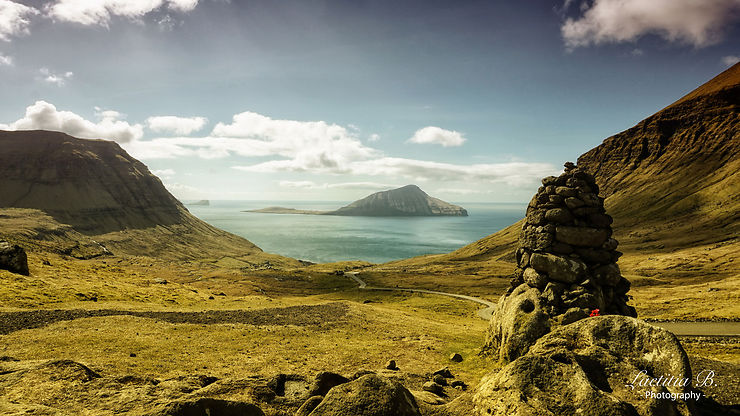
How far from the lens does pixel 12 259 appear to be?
50875 millimetres

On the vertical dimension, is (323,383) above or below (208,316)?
above

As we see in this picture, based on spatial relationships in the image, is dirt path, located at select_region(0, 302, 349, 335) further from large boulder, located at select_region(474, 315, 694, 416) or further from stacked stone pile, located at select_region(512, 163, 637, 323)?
large boulder, located at select_region(474, 315, 694, 416)

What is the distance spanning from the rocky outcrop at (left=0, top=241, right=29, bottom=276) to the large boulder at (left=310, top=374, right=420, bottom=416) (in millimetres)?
69955

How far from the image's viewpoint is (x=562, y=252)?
3216 centimetres

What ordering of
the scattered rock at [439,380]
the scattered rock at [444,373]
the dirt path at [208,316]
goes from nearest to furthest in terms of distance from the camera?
1. the scattered rock at [439,380]
2. the scattered rock at [444,373]
3. the dirt path at [208,316]

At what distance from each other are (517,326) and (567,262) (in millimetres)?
10083

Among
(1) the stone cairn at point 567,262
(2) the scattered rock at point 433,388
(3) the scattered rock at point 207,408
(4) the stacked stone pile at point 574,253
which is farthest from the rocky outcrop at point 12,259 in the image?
(4) the stacked stone pile at point 574,253

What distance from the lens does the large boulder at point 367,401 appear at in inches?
325

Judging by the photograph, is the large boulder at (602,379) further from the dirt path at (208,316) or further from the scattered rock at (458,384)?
the dirt path at (208,316)

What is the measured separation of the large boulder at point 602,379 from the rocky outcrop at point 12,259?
73.8 m

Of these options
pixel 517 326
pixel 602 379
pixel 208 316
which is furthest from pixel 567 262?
pixel 208 316

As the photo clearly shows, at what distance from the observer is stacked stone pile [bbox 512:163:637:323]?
30188 mm

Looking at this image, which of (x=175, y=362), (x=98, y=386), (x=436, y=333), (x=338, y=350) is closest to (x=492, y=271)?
(x=436, y=333)

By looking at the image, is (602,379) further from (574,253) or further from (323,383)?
(574,253)
